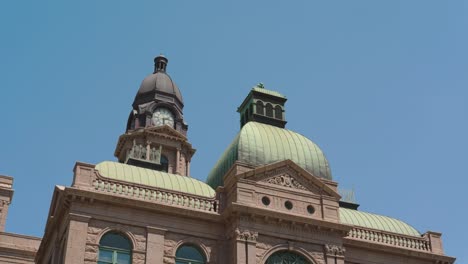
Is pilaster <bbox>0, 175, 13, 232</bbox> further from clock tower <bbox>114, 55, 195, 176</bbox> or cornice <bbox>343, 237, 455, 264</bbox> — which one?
cornice <bbox>343, 237, 455, 264</bbox>

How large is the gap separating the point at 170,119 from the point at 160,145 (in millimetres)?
4047

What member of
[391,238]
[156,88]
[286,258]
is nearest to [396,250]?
[391,238]

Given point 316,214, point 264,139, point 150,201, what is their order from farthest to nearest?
1. point 264,139
2. point 316,214
3. point 150,201

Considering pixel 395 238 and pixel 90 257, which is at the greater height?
pixel 395 238

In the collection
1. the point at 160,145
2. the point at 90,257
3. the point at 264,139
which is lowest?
the point at 90,257

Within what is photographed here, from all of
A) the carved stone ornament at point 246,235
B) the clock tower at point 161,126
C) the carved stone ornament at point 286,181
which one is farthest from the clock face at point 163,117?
the carved stone ornament at point 246,235

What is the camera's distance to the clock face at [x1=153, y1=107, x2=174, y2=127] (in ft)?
242

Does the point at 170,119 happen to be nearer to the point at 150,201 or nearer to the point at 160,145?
the point at 160,145

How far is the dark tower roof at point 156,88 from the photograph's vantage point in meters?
75.9

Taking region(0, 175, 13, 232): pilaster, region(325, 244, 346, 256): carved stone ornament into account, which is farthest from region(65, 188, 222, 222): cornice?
region(0, 175, 13, 232): pilaster

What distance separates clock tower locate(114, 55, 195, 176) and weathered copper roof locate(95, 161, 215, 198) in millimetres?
24410

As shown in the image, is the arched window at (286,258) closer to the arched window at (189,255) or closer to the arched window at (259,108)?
the arched window at (189,255)

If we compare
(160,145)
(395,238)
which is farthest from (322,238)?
(160,145)

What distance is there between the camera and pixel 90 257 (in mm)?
39500
